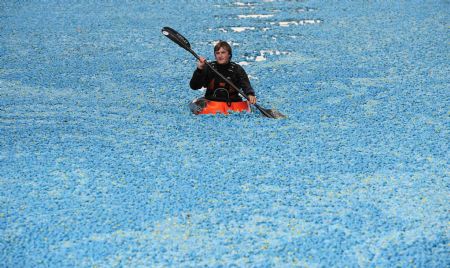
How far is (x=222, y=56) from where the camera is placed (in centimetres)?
438

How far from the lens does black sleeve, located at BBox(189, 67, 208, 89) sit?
4367 mm

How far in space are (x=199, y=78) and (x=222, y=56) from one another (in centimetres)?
21

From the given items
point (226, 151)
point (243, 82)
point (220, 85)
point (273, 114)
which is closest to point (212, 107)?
point (220, 85)

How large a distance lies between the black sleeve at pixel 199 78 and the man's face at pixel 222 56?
0.13m

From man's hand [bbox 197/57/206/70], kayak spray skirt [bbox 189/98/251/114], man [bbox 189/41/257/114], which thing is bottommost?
kayak spray skirt [bbox 189/98/251/114]

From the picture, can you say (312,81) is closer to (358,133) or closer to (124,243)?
(358,133)

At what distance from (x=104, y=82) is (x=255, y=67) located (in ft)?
4.13

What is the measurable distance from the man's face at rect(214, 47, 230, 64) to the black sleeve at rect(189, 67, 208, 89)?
13cm

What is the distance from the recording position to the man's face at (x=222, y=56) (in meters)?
4.35

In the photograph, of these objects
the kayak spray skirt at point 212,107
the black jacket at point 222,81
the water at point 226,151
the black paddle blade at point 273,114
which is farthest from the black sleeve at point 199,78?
the black paddle blade at point 273,114

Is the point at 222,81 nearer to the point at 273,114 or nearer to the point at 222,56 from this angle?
the point at 222,56

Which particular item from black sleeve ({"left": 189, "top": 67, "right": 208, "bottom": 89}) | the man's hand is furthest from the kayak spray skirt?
the man's hand

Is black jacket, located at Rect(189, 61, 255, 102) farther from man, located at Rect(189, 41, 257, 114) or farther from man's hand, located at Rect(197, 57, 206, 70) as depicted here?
man's hand, located at Rect(197, 57, 206, 70)

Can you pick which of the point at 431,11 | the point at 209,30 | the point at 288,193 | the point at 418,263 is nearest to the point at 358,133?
the point at 288,193
